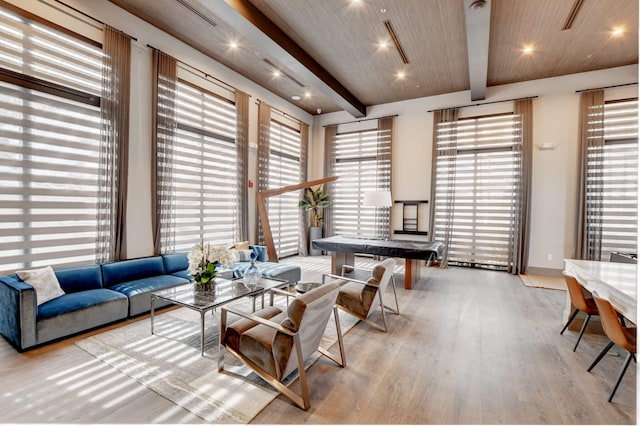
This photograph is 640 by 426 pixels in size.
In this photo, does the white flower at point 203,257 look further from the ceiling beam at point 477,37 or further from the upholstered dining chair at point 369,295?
the ceiling beam at point 477,37

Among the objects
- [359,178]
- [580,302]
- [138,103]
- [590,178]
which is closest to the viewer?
[580,302]

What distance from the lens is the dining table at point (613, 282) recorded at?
2127 millimetres

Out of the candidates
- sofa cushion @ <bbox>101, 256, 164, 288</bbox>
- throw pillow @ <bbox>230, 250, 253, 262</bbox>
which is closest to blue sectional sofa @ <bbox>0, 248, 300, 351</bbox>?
sofa cushion @ <bbox>101, 256, 164, 288</bbox>

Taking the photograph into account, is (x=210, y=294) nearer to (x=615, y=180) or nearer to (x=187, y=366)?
(x=187, y=366)

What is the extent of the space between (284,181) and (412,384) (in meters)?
5.97

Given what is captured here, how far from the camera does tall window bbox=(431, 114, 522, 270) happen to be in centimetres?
640

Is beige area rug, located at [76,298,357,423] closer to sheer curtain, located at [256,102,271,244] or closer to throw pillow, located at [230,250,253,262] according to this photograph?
throw pillow, located at [230,250,253,262]

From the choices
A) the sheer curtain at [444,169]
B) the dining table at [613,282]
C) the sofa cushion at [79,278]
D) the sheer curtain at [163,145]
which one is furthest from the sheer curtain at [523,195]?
the sofa cushion at [79,278]

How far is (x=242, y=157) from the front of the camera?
6035 mm

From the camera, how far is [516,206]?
6.22m

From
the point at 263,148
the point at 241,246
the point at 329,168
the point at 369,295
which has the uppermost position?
the point at 263,148

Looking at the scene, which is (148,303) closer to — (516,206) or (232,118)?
(232,118)

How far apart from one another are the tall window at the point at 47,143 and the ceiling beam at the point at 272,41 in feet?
6.12

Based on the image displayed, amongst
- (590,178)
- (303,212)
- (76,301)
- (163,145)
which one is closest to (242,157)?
(163,145)
